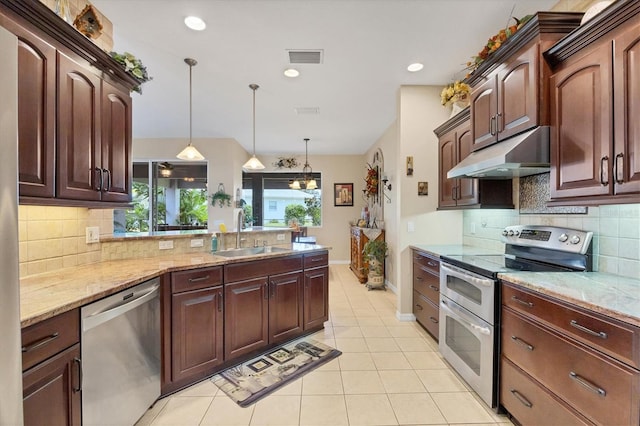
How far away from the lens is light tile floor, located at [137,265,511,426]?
1.80m

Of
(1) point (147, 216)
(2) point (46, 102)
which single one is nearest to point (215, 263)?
(2) point (46, 102)

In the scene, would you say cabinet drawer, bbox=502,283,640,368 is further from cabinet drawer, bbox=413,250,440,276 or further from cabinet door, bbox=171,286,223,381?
cabinet door, bbox=171,286,223,381

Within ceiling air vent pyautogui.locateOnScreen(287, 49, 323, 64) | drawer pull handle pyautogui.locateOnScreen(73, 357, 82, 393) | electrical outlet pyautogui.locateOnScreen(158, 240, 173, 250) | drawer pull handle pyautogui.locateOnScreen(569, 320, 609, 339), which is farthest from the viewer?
ceiling air vent pyautogui.locateOnScreen(287, 49, 323, 64)

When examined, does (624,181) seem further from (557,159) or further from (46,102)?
(46,102)

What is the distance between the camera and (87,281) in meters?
1.62

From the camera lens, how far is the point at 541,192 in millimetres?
2275

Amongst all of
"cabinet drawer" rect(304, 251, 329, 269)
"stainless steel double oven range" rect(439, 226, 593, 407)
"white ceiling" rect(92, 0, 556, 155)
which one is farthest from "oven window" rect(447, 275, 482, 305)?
"white ceiling" rect(92, 0, 556, 155)

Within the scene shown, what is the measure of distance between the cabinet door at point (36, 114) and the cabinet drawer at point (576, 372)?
2700 mm

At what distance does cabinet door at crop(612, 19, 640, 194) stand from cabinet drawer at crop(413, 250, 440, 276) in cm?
151

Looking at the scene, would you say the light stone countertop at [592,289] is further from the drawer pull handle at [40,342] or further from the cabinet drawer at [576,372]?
the drawer pull handle at [40,342]

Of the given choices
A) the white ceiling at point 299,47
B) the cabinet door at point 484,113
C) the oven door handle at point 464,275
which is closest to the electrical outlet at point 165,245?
the white ceiling at point 299,47

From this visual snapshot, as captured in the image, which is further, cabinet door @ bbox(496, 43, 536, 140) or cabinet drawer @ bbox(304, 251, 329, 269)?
cabinet drawer @ bbox(304, 251, 329, 269)

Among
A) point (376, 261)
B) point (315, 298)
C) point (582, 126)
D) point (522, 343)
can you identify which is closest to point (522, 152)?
point (582, 126)

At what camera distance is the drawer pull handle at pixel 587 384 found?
118 centimetres
